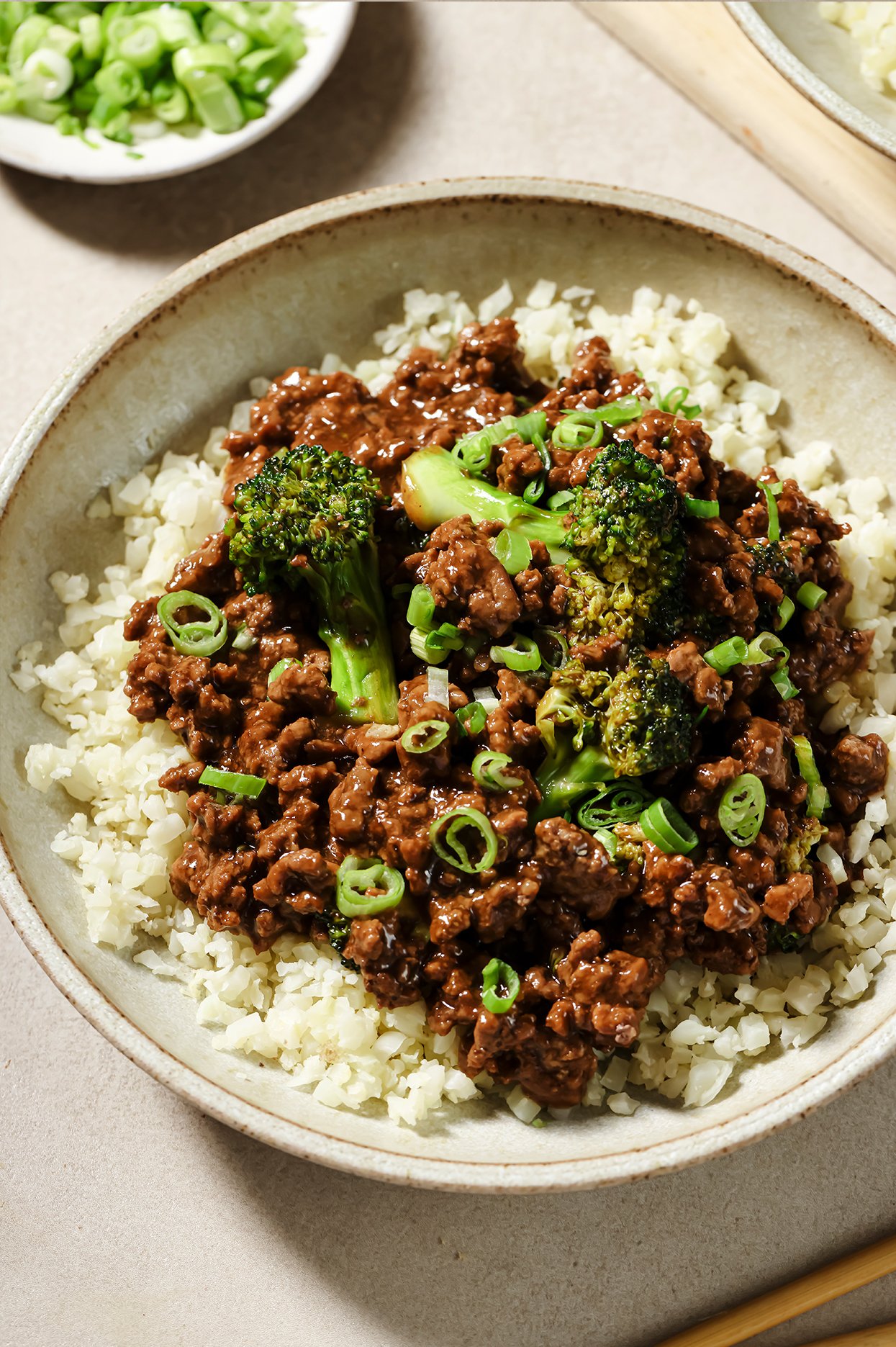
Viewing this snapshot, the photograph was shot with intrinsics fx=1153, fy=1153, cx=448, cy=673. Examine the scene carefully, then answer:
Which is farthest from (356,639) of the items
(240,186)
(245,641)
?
(240,186)

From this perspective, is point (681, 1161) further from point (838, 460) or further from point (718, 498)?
point (838, 460)

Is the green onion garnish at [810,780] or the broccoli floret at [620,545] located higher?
the broccoli floret at [620,545]

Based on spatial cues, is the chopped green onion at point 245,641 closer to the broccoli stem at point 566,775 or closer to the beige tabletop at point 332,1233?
the beige tabletop at point 332,1233

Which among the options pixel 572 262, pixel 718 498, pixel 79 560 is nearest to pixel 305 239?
pixel 572 262

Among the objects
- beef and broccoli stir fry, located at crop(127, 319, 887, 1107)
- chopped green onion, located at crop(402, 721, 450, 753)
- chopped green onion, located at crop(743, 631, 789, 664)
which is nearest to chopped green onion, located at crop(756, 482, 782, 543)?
beef and broccoli stir fry, located at crop(127, 319, 887, 1107)

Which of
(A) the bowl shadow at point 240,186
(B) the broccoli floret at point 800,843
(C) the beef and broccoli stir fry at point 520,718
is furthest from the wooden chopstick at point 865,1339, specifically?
(A) the bowl shadow at point 240,186

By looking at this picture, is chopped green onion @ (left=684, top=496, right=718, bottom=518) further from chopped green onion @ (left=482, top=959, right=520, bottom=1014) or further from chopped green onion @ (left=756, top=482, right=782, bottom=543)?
chopped green onion @ (left=482, top=959, right=520, bottom=1014)
